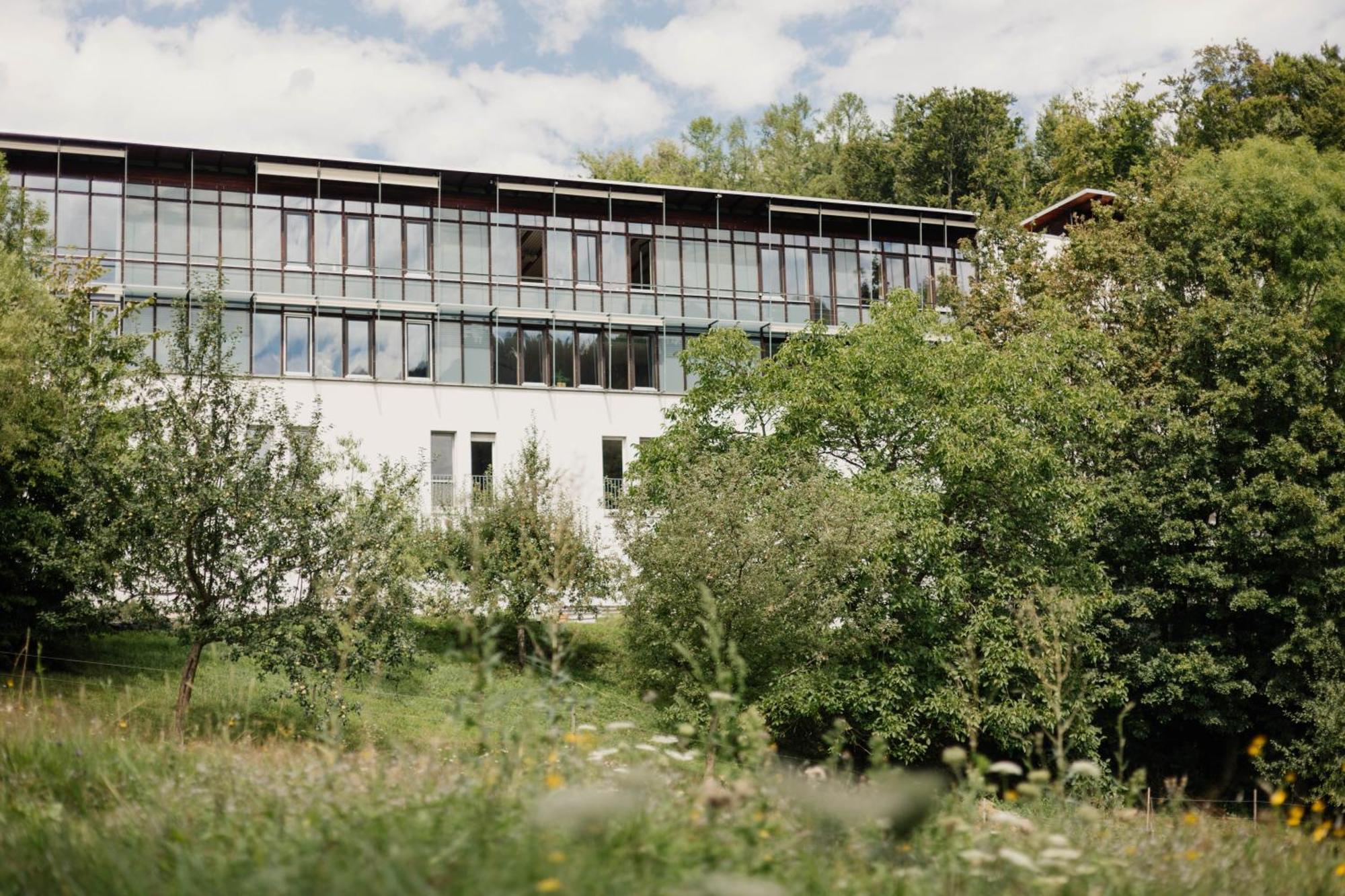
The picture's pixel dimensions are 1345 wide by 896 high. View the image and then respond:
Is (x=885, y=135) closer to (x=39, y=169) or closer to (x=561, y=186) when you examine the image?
(x=561, y=186)

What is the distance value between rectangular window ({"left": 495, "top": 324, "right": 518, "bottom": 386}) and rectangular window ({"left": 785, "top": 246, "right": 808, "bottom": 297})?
9.51 metres

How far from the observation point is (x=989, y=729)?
28.6m

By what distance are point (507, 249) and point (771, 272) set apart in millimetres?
9091

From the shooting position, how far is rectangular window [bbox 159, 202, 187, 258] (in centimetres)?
3816

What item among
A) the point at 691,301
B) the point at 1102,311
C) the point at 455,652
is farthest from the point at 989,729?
the point at 455,652

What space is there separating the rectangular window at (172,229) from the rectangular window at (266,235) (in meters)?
1.98

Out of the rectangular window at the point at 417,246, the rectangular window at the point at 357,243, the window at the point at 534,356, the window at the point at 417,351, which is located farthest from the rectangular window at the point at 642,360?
the rectangular window at the point at 357,243

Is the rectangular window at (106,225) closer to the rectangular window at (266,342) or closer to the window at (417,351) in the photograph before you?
the rectangular window at (266,342)

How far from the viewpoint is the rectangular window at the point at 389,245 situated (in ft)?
132

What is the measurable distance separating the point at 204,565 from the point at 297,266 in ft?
67.3

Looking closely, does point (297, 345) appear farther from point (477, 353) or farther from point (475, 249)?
point (475, 249)

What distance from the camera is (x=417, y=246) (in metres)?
40.5

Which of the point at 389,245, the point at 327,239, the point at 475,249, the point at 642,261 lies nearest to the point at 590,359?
the point at 642,261

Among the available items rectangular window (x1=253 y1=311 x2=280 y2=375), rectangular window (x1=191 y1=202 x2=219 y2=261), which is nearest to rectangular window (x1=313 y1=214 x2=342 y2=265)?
rectangular window (x1=253 y1=311 x2=280 y2=375)
